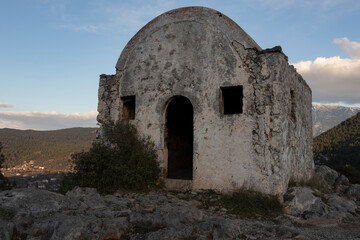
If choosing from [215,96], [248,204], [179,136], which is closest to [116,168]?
[215,96]

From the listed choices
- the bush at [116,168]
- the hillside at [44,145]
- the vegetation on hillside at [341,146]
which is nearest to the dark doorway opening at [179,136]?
the bush at [116,168]

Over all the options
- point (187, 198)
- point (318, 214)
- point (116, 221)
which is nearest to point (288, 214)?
point (318, 214)

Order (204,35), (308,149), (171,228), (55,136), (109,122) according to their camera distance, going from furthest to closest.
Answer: (55,136)
(308,149)
(109,122)
(204,35)
(171,228)

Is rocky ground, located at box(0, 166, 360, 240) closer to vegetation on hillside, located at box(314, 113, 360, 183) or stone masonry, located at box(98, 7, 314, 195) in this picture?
stone masonry, located at box(98, 7, 314, 195)

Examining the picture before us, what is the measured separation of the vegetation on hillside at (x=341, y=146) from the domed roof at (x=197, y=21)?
51.3 feet

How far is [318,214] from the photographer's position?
6.34 meters

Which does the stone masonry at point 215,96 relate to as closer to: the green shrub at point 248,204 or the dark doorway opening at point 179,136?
the green shrub at point 248,204

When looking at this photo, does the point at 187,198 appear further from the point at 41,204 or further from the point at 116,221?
the point at 41,204

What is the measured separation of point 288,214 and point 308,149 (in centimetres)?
435

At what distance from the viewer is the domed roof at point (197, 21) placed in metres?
7.45

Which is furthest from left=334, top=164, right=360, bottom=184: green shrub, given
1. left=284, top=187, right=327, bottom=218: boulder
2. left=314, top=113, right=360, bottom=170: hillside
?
left=284, top=187, right=327, bottom=218: boulder

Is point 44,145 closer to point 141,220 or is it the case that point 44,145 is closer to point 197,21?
point 197,21

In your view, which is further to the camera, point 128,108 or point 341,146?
point 341,146

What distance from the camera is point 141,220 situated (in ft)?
15.5
